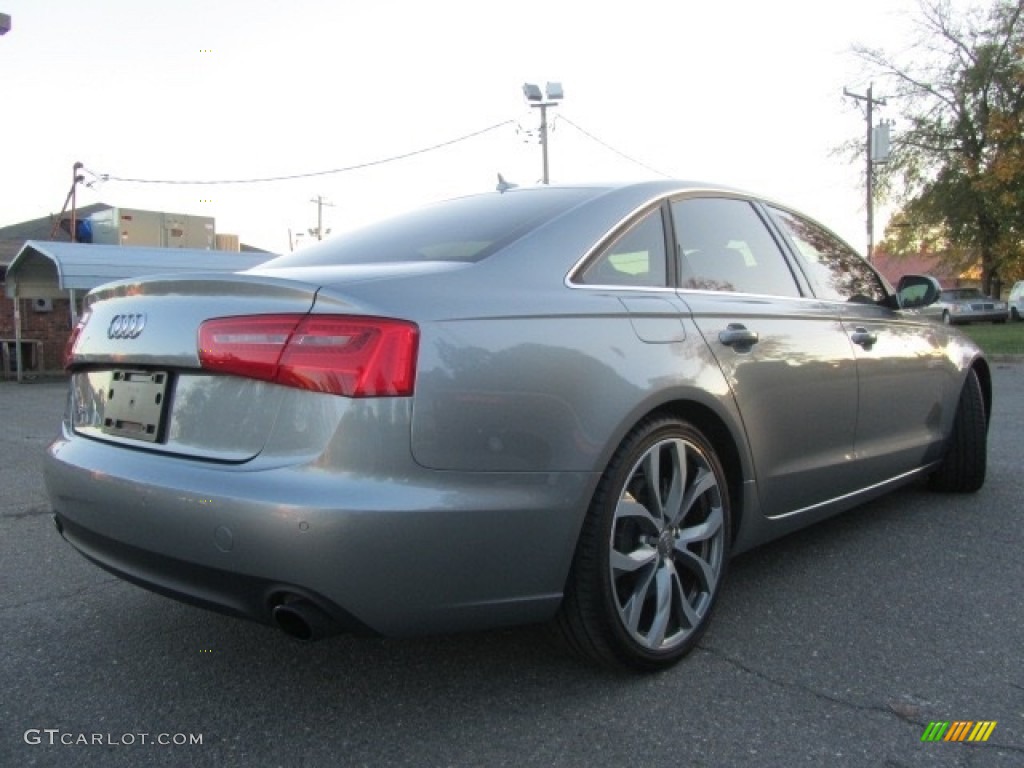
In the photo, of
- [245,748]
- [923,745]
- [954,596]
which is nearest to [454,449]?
[245,748]

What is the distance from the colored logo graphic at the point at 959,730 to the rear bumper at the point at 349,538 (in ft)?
3.25

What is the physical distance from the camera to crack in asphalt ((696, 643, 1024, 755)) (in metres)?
2.06

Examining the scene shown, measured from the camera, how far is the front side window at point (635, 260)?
249 centimetres

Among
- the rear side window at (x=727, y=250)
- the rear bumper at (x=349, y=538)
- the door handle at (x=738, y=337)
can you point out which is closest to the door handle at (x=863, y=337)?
the rear side window at (x=727, y=250)

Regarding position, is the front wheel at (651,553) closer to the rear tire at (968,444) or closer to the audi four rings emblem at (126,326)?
the audi four rings emblem at (126,326)

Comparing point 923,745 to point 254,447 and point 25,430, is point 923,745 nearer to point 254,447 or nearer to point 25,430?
point 254,447

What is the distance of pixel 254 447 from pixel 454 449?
47cm

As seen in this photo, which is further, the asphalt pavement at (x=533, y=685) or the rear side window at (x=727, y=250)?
the rear side window at (x=727, y=250)

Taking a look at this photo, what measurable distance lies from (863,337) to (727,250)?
0.81 meters

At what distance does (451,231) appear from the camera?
275 centimetres

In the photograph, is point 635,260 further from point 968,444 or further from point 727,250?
point 968,444

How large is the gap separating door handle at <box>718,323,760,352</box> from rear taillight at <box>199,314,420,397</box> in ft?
3.89

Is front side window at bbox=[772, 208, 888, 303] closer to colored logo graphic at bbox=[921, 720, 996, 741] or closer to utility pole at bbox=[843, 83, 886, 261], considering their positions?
colored logo graphic at bbox=[921, 720, 996, 741]

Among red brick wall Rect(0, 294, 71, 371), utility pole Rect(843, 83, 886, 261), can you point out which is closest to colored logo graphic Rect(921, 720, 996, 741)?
red brick wall Rect(0, 294, 71, 371)
